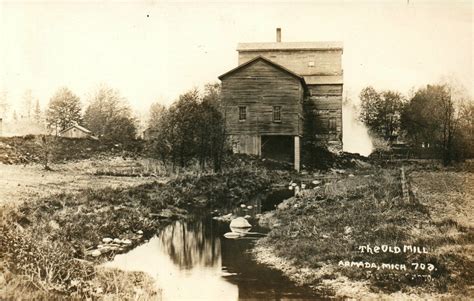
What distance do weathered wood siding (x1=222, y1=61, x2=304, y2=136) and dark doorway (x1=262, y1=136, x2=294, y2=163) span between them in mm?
126

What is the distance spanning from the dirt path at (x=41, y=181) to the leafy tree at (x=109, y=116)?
1.52 ft

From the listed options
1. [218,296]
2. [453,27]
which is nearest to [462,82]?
[453,27]

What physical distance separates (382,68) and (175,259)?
2.88m

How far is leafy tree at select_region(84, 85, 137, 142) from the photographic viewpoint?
466 cm

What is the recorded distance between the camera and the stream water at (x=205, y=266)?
12.6 ft

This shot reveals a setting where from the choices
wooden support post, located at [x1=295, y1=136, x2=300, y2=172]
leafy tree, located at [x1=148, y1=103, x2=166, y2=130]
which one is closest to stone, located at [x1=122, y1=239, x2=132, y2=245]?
leafy tree, located at [x1=148, y1=103, x2=166, y2=130]

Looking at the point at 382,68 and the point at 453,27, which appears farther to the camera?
the point at 382,68

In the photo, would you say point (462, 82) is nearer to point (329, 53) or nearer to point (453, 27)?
point (453, 27)

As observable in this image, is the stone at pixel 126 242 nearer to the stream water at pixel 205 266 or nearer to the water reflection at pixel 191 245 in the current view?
the stream water at pixel 205 266

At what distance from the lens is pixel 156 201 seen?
195 inches

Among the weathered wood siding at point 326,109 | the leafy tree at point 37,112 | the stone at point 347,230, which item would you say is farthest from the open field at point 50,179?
the stone at point 347,230

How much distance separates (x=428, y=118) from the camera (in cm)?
422

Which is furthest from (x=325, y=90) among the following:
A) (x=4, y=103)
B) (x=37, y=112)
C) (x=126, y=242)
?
(x=4, y=103)

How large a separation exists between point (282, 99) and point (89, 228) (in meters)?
2.75
